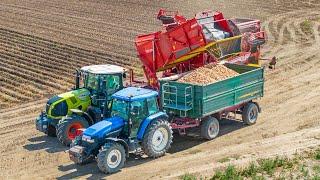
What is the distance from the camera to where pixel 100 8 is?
130 ft

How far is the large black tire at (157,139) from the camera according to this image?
15234 millimetres

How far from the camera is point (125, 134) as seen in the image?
1526cm

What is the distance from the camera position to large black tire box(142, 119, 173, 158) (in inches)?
600

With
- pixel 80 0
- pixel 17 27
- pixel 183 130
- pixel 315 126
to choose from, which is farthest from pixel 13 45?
pixel 315 126

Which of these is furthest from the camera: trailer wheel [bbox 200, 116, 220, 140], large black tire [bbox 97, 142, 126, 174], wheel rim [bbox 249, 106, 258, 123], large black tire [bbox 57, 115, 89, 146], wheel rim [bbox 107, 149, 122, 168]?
wheel rim [bbox 249, 106, 258, 123]

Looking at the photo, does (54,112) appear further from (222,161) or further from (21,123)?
(222,161)

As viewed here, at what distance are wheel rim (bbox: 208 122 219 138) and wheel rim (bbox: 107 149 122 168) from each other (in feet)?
11.1

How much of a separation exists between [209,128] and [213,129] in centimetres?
24

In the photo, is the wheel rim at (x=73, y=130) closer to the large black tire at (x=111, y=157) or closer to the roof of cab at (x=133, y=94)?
the roof of cab at (x=133, y=94)

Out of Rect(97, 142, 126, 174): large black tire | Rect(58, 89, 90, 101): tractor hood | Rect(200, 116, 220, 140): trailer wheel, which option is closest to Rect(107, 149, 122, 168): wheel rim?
Rect(97, 142, 126, 174): large black tire

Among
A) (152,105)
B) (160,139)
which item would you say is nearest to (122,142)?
(160,139)

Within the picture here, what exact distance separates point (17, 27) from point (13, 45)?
4.57 meters

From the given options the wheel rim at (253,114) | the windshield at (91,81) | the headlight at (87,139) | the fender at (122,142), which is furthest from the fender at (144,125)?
the wheel rim at (253,114)

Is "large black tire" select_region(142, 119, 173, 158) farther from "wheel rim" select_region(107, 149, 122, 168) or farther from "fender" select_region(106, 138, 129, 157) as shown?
"wheel rim" select_region(107, 149, 122, 168)
